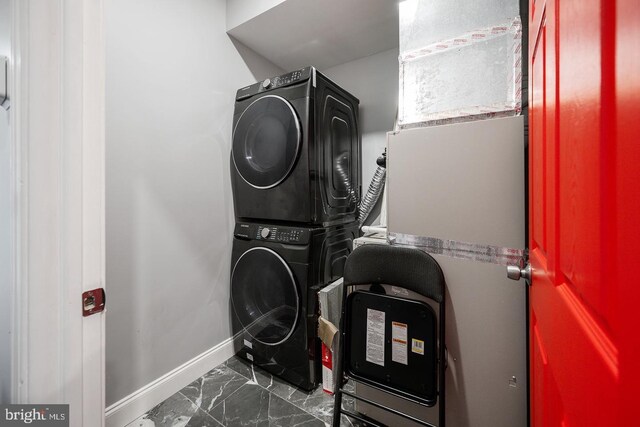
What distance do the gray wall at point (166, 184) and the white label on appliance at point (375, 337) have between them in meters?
1.09

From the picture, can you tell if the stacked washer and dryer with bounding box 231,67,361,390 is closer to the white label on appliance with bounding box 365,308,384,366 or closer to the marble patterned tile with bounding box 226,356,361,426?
the marble patterned tile with bounding box 226,356,361,426

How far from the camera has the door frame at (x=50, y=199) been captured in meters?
0.61

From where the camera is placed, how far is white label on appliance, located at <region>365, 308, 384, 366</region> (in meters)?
1.15

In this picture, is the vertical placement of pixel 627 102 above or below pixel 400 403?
above

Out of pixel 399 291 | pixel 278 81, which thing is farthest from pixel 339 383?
pixel 278 81

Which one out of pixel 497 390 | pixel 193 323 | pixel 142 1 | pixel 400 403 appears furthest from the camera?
pixel 193 323

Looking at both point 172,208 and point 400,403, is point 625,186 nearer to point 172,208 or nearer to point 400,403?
point 400,403

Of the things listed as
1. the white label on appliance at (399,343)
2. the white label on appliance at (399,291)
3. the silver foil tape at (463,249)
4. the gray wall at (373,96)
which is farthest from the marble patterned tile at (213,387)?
the gray wall at (373,96)

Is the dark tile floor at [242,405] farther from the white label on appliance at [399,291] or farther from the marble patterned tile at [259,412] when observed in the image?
the white label on appliance at [399,291]

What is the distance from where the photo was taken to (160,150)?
1.43 m

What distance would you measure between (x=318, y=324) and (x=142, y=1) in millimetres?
1992

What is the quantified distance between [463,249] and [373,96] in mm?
1564

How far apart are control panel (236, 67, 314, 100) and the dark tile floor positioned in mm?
1816

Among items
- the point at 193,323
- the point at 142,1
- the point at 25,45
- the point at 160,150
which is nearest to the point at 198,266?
the point at 193,323
